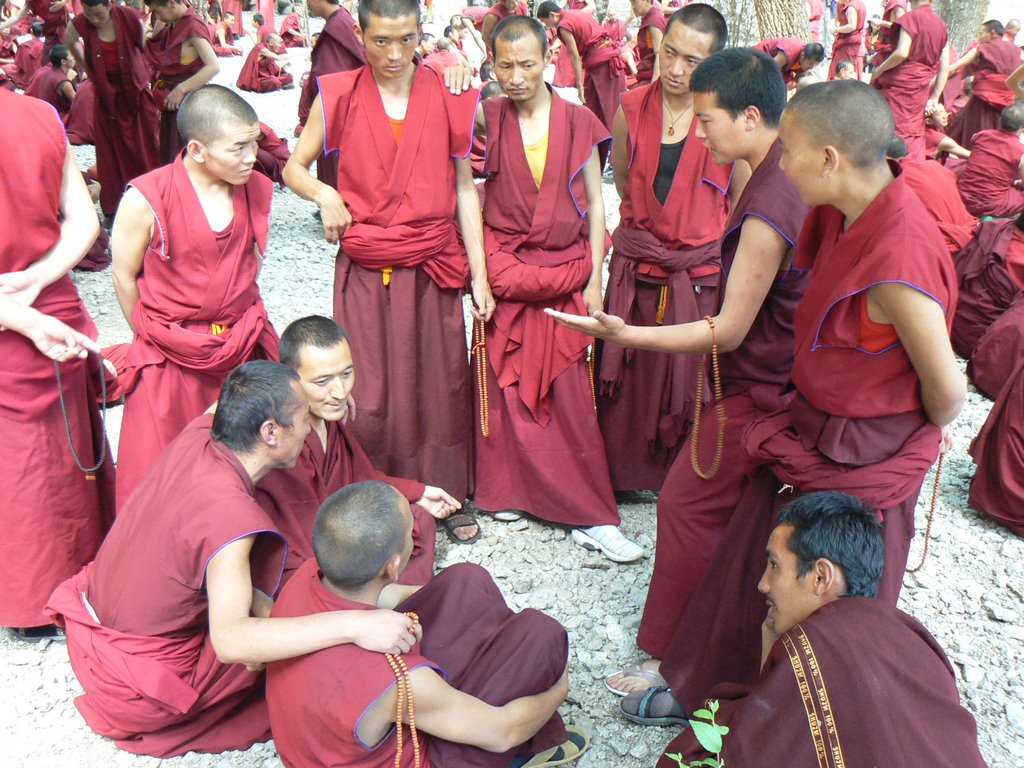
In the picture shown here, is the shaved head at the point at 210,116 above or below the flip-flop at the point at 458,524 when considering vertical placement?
above

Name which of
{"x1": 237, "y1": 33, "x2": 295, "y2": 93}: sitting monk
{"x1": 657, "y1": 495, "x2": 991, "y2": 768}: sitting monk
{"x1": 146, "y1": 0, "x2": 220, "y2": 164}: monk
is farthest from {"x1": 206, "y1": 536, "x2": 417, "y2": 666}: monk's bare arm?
{"x1": 237, "y1": 33, "x2": 295, "y2": 93}: sitting monk

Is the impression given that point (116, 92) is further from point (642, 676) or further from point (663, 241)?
point (642, 676)

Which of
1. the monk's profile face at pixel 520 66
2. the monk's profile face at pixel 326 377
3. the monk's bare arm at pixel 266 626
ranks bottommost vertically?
the monk's bare arm at pixel 266 626

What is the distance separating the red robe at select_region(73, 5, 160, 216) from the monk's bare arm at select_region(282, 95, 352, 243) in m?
3.46

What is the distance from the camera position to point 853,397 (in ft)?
6.35

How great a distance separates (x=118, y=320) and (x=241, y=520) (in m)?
3.35

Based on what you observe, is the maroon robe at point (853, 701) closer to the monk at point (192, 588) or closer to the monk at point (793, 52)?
the monk at point (192, 588)

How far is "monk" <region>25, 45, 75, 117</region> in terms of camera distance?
26.3 ft

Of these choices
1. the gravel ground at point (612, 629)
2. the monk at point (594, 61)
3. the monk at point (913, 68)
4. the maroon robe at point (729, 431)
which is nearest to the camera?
the maroon robe at point (729, 431)

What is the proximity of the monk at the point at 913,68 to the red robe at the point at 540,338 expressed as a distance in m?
5.57

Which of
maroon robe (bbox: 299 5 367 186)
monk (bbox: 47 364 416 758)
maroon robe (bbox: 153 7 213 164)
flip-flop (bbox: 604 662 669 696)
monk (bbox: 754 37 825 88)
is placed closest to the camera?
monk (bbox: 47 364 416 758)

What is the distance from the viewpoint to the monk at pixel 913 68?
7.65 meters

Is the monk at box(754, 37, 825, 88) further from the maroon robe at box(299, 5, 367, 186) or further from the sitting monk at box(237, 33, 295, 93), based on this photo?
the sitting monk at box(237, 33, 295, 93)

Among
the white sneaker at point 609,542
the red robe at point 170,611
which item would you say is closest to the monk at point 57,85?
the white sneaker at point 609,542
